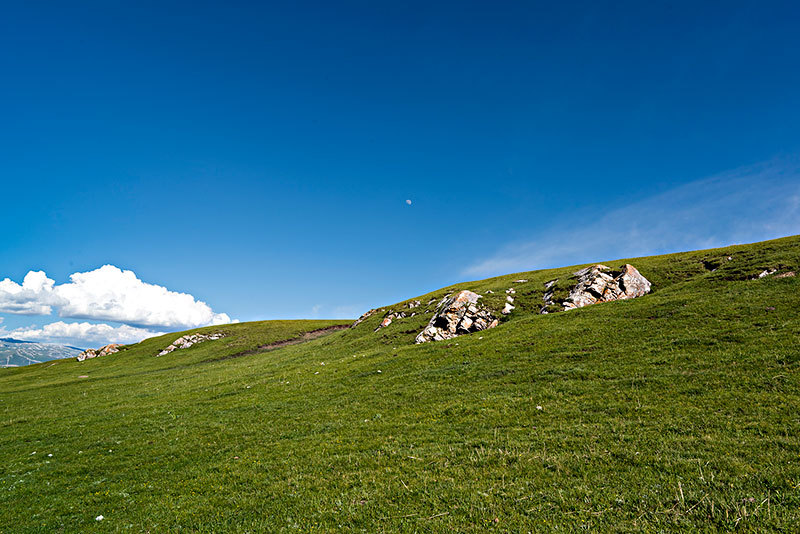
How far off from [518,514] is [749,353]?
688 inches

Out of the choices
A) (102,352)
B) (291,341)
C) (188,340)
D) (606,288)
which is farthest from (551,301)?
(102,352)

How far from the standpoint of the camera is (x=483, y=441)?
12914 millimetres

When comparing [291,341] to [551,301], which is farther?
[291,341]

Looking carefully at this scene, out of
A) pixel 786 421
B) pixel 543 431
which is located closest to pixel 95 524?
pixel 543 431

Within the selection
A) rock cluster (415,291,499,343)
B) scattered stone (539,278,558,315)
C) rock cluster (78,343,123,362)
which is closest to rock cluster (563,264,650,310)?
scattered stone (539,278,558,315)

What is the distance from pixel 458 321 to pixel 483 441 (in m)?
28.6

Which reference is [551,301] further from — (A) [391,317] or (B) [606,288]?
(A) [391,317]

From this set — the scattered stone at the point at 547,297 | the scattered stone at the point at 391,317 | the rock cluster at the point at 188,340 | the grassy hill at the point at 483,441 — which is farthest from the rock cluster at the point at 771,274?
the rock cluster at the point at 188,340

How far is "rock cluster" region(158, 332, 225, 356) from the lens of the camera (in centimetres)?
7788

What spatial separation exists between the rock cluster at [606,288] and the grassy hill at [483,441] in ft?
33.0

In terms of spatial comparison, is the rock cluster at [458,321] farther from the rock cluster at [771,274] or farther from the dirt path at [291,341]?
the dirt path at [291,341]

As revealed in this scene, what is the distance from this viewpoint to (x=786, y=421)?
10961 millimetres

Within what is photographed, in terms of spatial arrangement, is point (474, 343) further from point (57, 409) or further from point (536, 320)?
point (57, 409)

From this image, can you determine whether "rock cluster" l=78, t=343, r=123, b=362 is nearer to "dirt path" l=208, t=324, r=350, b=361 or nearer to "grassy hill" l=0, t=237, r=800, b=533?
"dirt path" l=208, t=324, r=350, b=361
